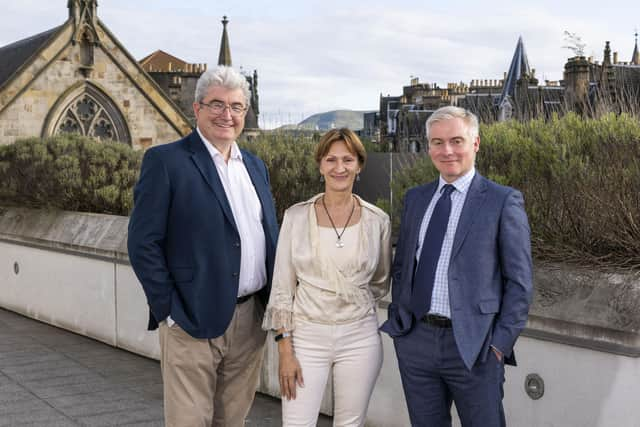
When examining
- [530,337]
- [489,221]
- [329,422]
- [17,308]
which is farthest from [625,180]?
[17,308]

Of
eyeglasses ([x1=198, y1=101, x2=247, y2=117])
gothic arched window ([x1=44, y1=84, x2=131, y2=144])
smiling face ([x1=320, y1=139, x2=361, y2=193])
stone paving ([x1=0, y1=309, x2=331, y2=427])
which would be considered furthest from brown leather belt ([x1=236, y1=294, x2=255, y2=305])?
gothic arched window ([x1=44, y1=84, x2=131, y2=144])

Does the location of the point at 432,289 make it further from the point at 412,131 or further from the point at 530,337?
the point at 412,131

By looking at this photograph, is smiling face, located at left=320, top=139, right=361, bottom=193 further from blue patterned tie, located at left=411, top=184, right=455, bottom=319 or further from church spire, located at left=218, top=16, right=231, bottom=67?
church spire, located at left=218, top=16, right=231, bottom=67

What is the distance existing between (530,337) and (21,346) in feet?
17.1

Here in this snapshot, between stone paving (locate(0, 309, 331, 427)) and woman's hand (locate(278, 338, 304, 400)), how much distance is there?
1.93 m

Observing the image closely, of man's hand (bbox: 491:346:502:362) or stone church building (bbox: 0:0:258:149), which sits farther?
stone church building (bbox: 0:0:258:149)

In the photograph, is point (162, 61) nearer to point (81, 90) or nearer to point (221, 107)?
point (81, 90)

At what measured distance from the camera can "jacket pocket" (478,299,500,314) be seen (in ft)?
9.83

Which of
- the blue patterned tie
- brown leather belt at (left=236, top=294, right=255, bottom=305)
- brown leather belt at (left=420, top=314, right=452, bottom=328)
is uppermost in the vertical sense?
the blue patterned tie

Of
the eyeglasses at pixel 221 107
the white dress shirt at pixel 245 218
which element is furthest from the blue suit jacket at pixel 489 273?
the eyeglasses at pixel 221 107

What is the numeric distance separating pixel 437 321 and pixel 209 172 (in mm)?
1248

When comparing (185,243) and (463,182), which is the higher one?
(463,182)

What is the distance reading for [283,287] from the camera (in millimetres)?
3406

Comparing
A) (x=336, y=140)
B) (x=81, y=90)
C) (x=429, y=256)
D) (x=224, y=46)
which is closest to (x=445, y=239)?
(x=429, y=256)
